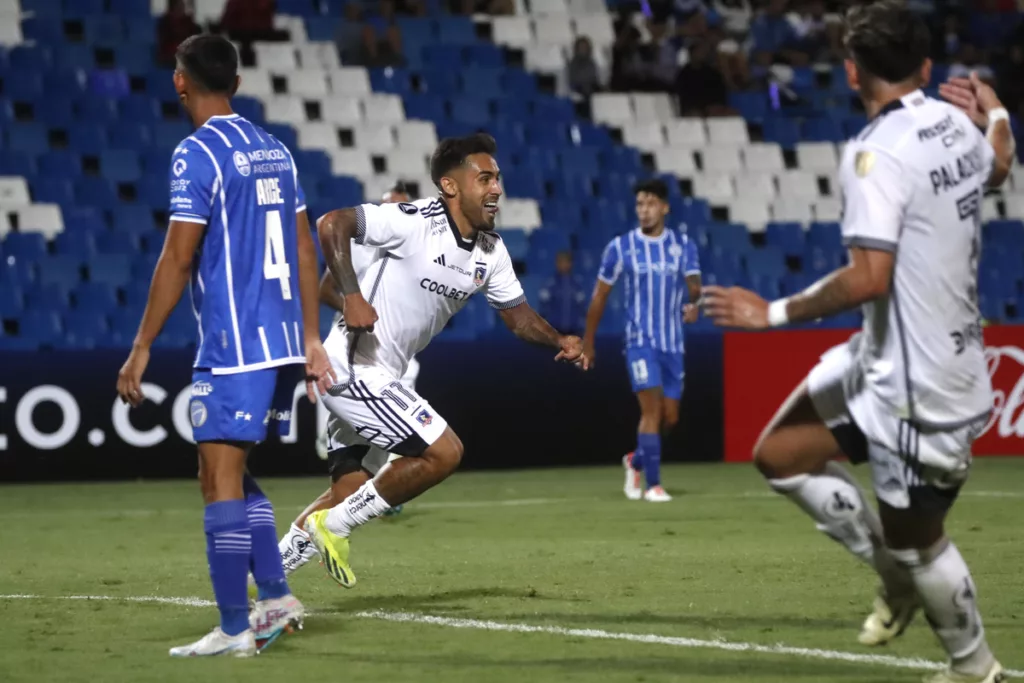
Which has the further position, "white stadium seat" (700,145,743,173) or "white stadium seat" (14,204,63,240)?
"white stadium seat" (700,145,743,173)

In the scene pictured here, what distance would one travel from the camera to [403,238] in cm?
764

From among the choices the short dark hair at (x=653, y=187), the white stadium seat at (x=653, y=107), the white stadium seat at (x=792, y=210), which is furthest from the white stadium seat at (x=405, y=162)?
the short dark hair at (x=653, y=187)

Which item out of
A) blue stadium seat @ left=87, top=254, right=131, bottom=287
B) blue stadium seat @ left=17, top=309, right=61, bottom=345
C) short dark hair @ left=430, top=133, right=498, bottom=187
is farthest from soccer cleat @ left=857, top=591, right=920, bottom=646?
blue stadium seat @ left=87, top=254, right=131, bottom=287

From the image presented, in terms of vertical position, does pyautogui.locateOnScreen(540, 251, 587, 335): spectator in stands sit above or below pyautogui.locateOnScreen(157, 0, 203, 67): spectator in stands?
below

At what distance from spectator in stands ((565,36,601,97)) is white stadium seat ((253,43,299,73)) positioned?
352 centimetres

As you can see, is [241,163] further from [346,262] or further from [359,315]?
[346,262]

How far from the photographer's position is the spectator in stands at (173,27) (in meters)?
18.8

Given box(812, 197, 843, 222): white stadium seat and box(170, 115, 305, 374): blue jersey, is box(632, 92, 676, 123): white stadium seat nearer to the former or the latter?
box(812, 197, 843, 222): white stadium seat

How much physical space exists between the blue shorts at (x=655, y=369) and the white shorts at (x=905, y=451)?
835cm

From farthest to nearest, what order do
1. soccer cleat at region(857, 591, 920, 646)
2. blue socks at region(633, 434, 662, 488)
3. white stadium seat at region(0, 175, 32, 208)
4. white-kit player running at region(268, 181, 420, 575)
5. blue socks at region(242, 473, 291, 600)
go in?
white stadium seat at region(0, 175, 32, 208), blue socks at region(633, 434, 662, 488), white-kit player running at region(268, 181, 420, 575), blue socks at region(242, 473, 291, 600), soccer cleat at region(857, 591, 920, 646)

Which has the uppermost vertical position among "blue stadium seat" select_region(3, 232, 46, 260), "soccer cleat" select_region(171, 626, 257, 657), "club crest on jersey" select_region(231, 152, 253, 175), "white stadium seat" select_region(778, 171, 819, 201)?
"club crest on jersey" select_region(231, 152, 253, 175)

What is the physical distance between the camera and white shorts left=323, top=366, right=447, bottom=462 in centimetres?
744

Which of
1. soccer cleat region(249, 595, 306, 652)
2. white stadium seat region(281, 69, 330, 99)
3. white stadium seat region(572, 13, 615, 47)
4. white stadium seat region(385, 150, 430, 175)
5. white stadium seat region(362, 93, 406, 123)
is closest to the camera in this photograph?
soccer cleat region(249, 595, 306, 652)

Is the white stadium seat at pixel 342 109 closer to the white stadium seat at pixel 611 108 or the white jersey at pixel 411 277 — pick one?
the white stadium seat at pixel 611 108
